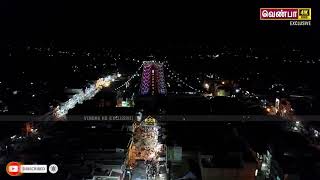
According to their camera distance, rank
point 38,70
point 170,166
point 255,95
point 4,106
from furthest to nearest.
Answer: point 38,70 → point 255,95 → point 4,106 → point 170,166

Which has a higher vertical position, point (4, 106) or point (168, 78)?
point (168, 78)

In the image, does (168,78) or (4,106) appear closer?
(4,106)

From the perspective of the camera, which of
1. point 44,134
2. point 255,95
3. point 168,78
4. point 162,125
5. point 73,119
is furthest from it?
point 168,78

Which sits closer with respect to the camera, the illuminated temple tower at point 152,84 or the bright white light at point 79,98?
the bright white light at point 79,98

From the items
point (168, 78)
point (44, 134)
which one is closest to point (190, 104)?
point (44, 134)

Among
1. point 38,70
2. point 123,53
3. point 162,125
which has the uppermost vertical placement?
point 123,53

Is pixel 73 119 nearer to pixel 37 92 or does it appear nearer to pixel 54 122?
pixel 54 122

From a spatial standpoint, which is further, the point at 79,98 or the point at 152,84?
the point at 152,84

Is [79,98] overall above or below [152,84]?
below

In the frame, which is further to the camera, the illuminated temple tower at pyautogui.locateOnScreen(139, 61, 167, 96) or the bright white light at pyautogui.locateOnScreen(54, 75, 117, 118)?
the illuminated temple tower at pyautogui.locateOnScreen(139, 61, 167, 96)

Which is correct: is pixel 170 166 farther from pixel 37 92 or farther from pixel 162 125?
pixel 37 92
